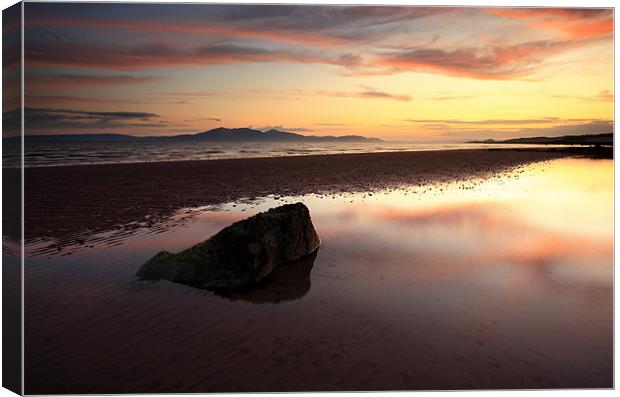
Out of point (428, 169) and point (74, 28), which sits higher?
point (74, 28)

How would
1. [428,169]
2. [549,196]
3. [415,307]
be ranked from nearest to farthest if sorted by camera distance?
[415,307] < [549,196] < [428,169]

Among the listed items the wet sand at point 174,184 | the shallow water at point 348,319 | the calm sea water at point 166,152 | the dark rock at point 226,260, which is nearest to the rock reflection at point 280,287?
the shallow water at point 348,319

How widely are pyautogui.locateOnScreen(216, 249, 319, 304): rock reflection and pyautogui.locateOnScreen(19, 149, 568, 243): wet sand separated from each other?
131 inches

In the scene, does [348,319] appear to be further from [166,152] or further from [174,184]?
[166,152]

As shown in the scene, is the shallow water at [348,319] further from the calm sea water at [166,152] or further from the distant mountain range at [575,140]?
the calm sea water at [166,152]

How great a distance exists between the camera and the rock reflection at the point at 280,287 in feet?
22.5

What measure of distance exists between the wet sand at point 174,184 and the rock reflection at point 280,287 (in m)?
3.34

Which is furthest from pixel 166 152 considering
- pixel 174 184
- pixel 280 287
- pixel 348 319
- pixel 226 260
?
pixel 348 319

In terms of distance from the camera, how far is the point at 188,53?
8.90 meters

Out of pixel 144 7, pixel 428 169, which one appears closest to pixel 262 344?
pixel 144 7

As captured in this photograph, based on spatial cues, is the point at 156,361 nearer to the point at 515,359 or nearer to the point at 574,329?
the point at 515,359

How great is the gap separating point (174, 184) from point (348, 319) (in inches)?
554

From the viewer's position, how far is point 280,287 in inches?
284

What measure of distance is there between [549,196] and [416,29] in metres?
8.41
